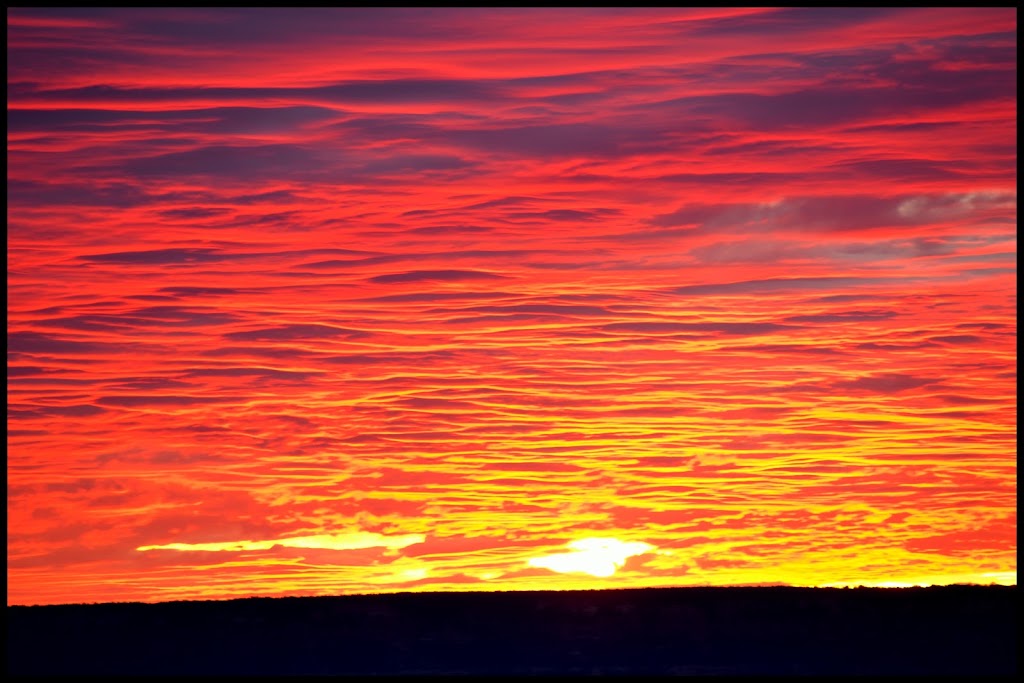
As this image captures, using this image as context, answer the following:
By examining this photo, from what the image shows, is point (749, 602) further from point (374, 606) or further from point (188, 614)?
point (188, 614)

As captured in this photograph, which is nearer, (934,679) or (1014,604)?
(934,679)

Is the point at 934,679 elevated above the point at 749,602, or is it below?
below

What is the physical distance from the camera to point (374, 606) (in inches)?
1024

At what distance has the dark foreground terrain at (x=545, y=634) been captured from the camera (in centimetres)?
2475

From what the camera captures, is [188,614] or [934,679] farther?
[188,614]

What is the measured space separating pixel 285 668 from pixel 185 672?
1.32 m

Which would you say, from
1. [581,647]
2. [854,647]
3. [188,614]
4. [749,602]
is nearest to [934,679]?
[854,647]

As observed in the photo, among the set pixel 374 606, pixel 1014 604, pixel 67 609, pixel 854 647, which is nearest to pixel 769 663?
pixel 854 647

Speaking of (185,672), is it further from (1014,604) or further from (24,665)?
(1014,604)

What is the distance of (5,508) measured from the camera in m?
25.4

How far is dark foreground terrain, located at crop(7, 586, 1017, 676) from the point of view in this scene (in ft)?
81.2

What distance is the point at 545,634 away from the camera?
2550 cm

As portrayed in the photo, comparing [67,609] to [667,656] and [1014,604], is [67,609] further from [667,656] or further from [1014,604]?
[1014,604]

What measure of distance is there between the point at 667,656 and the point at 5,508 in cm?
914
